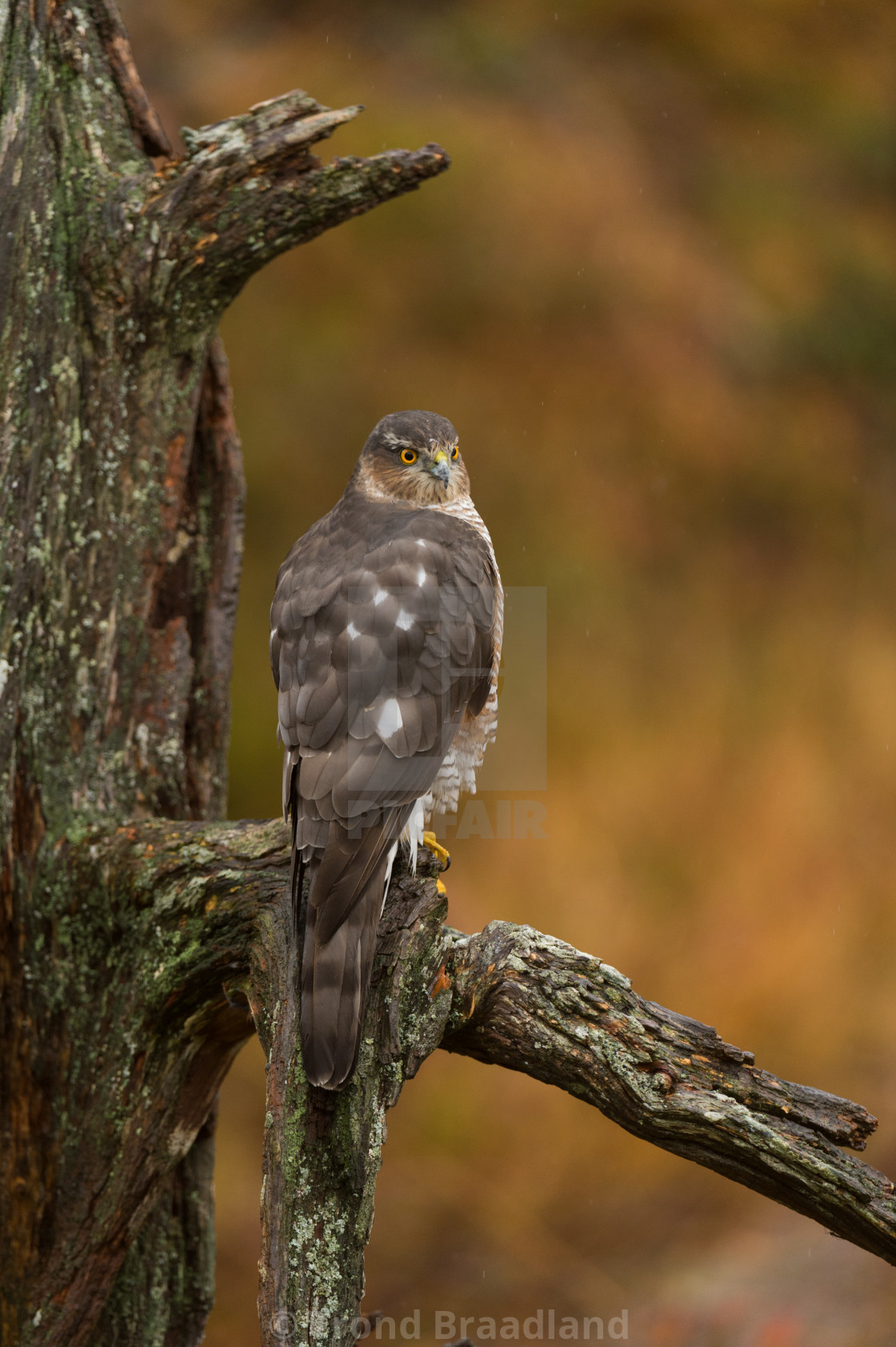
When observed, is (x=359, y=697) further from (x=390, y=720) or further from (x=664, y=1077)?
(x=664, y=1077)

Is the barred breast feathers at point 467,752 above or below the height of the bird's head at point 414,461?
below

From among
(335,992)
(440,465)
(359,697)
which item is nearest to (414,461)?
(440,465)

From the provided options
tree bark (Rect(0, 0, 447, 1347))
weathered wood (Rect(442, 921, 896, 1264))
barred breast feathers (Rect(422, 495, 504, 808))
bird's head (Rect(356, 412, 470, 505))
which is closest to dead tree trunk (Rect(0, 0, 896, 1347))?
tree bark (Rect(0, 0, 447, 1347))

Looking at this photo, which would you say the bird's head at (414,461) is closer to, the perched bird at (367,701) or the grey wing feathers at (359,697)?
the perched bird at (367,701)

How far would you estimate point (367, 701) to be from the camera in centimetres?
283

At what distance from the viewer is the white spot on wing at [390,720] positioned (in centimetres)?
280

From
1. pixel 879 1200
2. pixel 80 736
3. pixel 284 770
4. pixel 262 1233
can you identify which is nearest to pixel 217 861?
pixel 284 770

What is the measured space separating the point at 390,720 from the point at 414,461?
1.11 meters

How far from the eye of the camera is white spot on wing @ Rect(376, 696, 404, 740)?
2.80 metres

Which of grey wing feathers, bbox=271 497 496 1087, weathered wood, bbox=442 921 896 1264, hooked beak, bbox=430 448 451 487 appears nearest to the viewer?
weathered wood, bbox=442 921 896 1264

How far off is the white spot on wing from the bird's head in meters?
1.00

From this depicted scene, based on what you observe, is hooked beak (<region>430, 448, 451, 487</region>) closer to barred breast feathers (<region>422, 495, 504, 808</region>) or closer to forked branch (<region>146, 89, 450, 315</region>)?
barred breast feathers (<region>422, 495, 504, 808</region>)

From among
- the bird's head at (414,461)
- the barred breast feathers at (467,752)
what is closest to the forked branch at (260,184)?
the bird's head at (414,461)

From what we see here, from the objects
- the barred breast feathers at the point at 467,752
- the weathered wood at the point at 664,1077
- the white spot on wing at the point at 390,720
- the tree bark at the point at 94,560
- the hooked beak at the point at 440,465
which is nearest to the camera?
the weathered wood at the point at 664,1077
